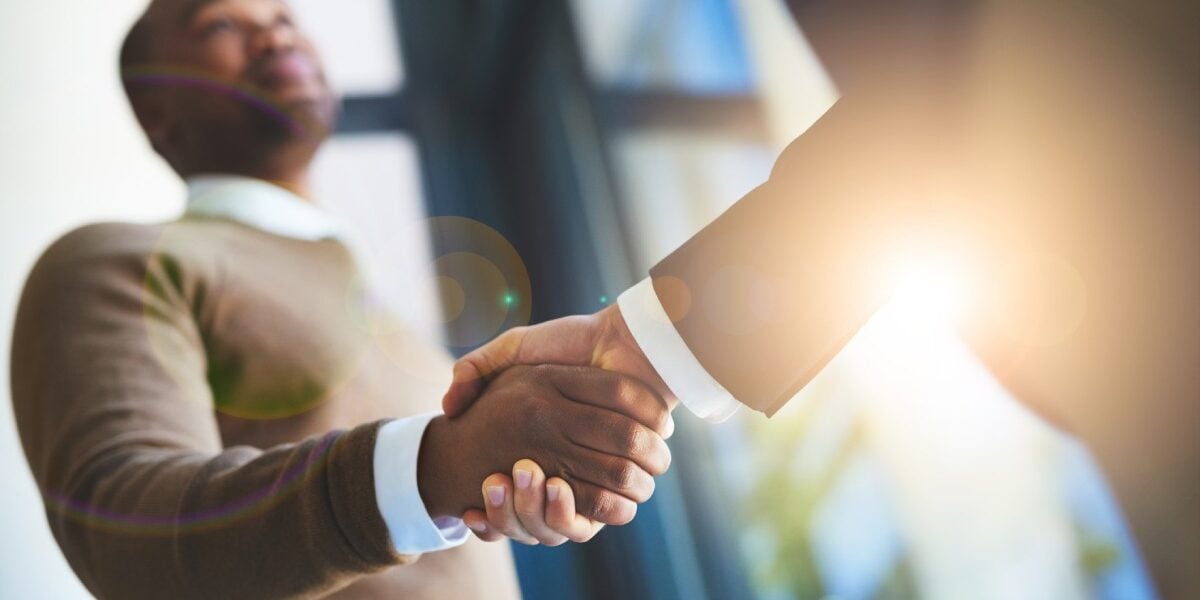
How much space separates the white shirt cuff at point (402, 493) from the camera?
2.32ft

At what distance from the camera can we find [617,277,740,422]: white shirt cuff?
0.73 m

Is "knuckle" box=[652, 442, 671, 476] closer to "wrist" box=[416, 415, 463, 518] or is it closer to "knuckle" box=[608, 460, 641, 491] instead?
"knuckle" box=[608, 460, 641, 491]

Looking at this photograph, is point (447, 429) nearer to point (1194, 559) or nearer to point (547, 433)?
point (547, 433)

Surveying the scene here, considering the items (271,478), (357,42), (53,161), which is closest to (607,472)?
(271,478)

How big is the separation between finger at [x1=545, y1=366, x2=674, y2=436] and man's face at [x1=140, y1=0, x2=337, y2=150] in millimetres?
861

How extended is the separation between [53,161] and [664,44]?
1166 millimetres

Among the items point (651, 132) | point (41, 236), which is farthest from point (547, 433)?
point (41, 236)

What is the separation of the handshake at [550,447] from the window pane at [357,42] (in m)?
1.99

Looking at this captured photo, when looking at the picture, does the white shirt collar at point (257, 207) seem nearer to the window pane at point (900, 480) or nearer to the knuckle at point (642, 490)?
the window pane at point (900, 480)

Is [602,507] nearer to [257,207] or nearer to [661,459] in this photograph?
[661,459]

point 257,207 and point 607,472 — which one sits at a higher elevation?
point 257,207

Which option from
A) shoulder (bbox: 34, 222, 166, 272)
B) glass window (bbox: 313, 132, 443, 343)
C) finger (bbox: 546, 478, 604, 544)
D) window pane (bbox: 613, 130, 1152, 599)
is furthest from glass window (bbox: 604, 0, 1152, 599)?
shoulder (bbox: 34, 222, 166, 272)

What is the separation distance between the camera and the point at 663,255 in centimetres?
172

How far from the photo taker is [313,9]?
2.51 meters
